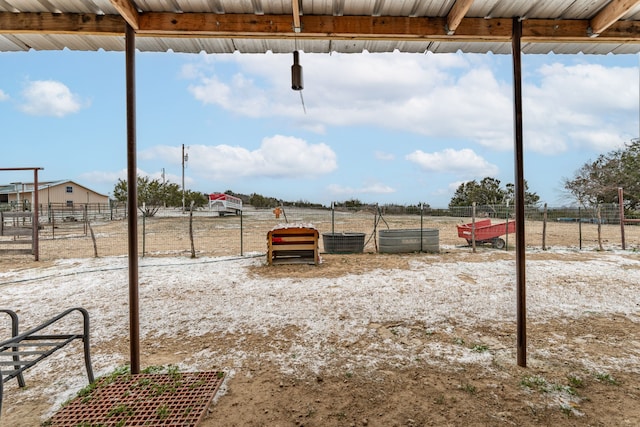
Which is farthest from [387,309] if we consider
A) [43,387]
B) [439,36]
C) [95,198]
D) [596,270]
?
[95,198]

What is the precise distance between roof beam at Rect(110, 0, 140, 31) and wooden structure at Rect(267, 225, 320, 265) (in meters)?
5.04

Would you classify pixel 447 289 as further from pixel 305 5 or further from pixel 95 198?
pixel 95 198

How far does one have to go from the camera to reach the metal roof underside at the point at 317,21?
263 centimetres

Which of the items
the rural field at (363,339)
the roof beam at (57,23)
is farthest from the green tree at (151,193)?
the roof beam at (57,23)

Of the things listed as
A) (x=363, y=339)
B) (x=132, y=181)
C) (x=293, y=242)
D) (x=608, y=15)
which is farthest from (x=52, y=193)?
(x=608, y=15)

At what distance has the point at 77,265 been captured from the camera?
761 cm

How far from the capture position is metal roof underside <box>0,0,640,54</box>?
2.63 meters

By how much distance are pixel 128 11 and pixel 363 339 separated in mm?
3469

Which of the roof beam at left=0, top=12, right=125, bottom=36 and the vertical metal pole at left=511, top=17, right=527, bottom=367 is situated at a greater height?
the roof beam at left=0, top=12, right=125, bottom=36

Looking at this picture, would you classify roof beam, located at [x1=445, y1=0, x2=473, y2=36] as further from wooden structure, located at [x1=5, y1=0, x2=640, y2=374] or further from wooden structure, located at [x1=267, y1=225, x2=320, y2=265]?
wooden structure, located at [x1=267, y1=225, x2=320, y2=265]

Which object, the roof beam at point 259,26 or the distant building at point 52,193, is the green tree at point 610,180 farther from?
the distant building at point 52,193

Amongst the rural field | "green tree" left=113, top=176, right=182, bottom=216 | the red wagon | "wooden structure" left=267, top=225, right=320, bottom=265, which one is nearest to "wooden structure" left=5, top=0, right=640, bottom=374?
the rural field

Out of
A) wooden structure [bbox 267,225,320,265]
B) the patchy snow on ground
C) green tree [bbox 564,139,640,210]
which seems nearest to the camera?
the patchy snow on ground

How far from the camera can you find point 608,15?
271 cm
